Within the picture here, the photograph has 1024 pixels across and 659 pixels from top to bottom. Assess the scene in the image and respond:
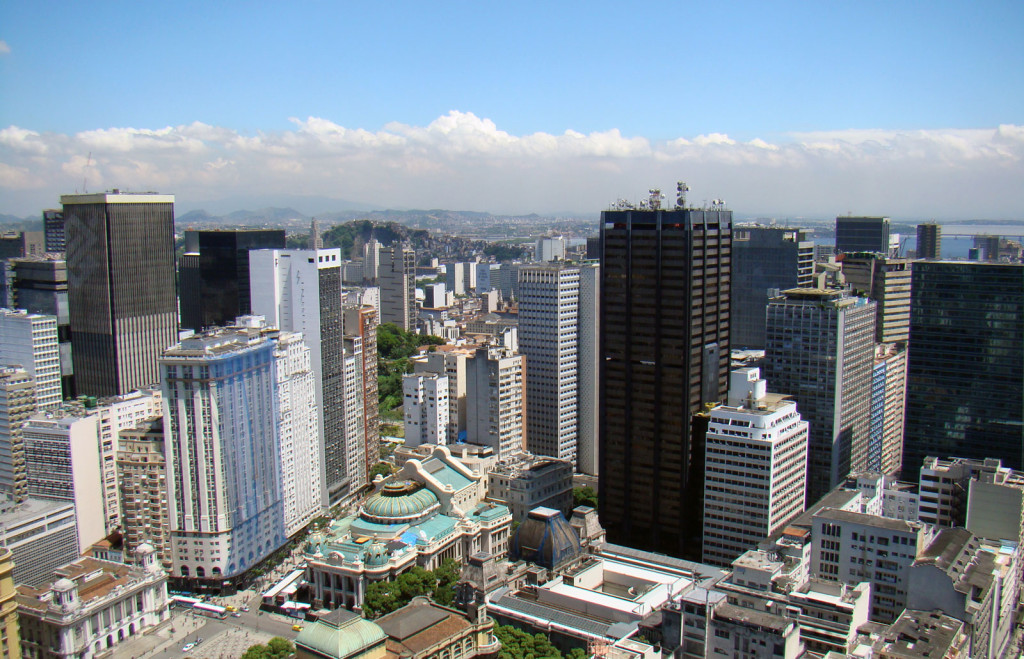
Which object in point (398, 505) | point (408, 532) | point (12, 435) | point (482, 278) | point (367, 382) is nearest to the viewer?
point (408, 532)

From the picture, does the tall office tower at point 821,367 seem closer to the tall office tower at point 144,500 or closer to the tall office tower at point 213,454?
the tall office tower at point 213,454

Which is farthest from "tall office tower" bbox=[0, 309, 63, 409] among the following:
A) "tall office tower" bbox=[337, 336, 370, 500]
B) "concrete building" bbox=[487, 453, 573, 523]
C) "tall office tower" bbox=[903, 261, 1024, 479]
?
"tall office tower" bbox=[903, 261, 1024, 479]

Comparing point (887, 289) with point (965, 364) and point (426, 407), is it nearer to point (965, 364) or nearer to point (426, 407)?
point (965, 364)

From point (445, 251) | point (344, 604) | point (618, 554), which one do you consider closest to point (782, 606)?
point (618, 554)

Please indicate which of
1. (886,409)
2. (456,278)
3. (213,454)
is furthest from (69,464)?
(456,278)

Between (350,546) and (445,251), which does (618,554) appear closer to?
(350,546)

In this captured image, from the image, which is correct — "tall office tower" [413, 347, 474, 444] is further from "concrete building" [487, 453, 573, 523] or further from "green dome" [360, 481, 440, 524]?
"green dome" [360, 481, 440, 524]
